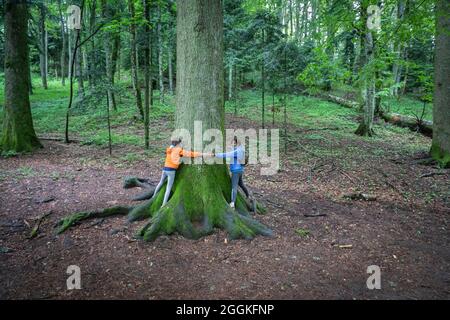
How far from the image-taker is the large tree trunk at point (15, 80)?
11.6 m

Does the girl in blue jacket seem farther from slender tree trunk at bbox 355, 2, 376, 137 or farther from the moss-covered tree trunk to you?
slender tree trunk at bbox 355, 2, 376, 137

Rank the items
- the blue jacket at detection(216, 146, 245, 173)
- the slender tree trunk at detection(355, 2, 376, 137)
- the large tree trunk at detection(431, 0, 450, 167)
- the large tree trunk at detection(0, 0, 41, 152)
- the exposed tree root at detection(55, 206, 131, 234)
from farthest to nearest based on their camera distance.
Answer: the slender tree trunk at detection(355, 2, 376, 137) < the large tree trunk at detection(0, 0, 41, 152) < the large tree trunk at detection(431, 0, 450, 167) < the blue jacket at detection(216, 146, 245, 173) < the exposed tree root at detection(55, 206, 131, 234)

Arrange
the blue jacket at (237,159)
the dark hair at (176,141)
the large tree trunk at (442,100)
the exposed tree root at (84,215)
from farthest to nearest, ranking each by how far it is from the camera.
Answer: the large tree trunk at (442,100) → the blue jacket at (237,159) → the exposed tree root at (84,215) → the dark hair at (176,141)

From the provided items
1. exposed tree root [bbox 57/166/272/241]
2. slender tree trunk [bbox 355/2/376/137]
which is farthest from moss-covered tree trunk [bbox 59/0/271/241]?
slender tree trunk [bbox 355/2/376/137]

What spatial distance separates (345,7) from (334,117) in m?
11.6

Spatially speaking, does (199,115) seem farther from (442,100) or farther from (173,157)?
(442,100)

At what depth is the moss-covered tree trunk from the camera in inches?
225

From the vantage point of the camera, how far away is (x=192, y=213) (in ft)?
19.5

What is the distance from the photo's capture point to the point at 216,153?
6.04 meters

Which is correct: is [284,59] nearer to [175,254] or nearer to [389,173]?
[389,173]

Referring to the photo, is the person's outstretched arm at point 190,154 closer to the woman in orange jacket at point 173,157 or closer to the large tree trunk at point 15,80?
the woman in orange jacket at point 173,157

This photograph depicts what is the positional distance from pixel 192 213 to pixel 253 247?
4.23ft

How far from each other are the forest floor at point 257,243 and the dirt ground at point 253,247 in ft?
0.07

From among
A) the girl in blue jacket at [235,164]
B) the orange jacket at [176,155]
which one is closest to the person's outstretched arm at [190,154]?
the orange jacket at [176,155]
